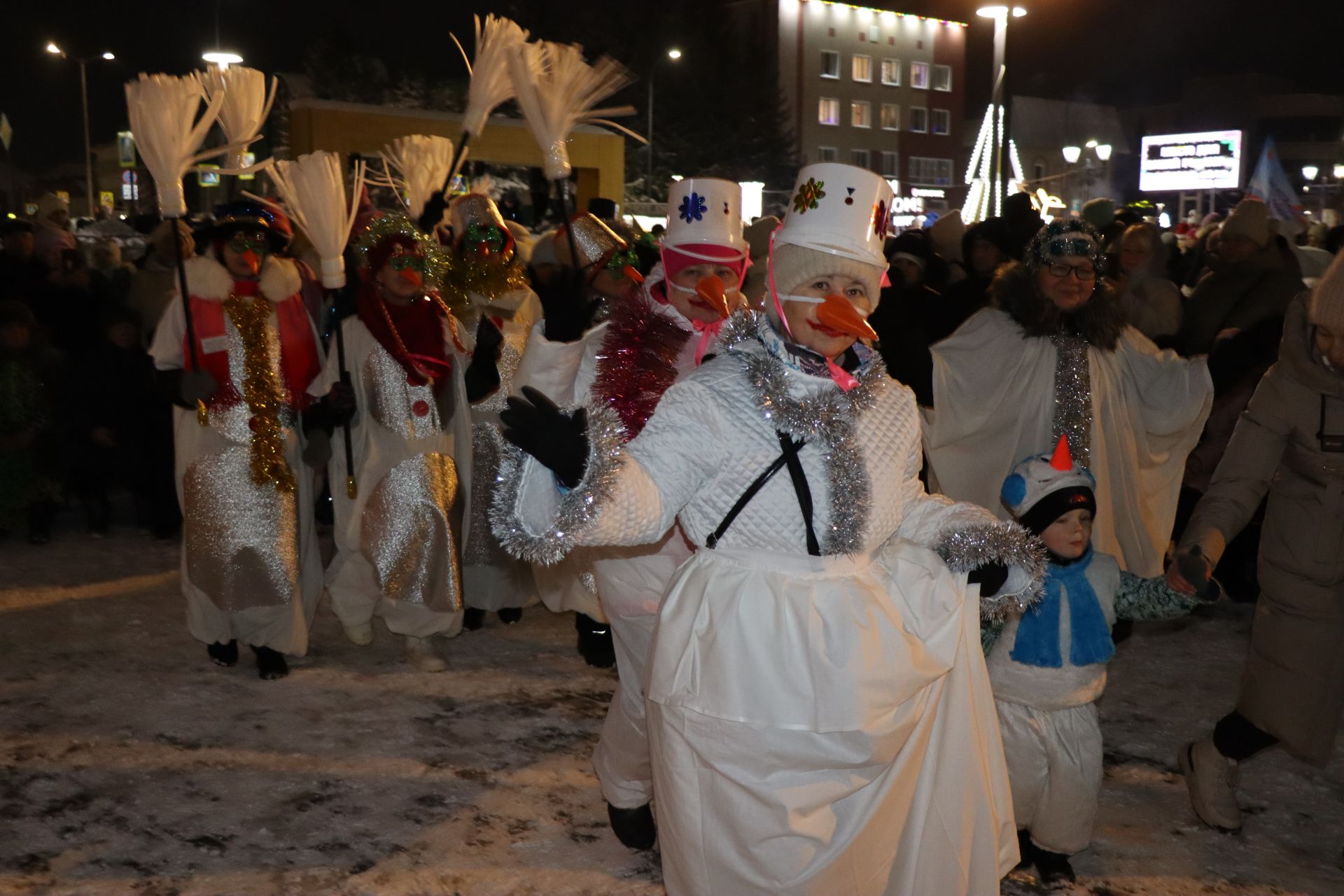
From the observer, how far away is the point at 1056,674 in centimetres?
375

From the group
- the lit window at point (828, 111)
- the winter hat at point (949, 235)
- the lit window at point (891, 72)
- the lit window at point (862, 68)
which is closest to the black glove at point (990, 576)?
the winter hat at point (949, 235)

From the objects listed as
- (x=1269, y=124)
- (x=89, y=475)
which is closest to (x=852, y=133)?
(x=1269, y=124)

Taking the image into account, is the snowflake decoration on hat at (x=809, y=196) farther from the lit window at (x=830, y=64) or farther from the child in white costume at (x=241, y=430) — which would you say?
the lit window at (x=830, y=64)

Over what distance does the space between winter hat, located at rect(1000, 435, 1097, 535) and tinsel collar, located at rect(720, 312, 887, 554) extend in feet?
3.74

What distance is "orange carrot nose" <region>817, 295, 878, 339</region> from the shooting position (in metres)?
2.65

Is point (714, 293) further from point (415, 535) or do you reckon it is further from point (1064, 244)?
point (415, 535)

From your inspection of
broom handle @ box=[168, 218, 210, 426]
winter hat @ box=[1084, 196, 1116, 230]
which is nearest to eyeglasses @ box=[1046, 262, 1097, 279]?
broom handle @ box=[168, 218, 210, 426]

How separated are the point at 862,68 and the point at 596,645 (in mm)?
58001

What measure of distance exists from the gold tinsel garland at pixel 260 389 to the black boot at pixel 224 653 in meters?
0.87

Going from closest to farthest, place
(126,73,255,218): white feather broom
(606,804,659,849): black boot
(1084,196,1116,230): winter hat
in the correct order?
(606,804,659,849): black boot, (126,73,255,218): white feather broom, (1084,196,1116,230): winter hat

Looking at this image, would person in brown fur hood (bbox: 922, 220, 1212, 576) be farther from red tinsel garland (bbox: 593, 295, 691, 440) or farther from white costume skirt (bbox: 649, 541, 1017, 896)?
white costume skirt (bbox: 649, 541, 1017, 896)

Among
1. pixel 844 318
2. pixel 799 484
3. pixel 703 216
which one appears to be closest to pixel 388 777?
pixel 703 216

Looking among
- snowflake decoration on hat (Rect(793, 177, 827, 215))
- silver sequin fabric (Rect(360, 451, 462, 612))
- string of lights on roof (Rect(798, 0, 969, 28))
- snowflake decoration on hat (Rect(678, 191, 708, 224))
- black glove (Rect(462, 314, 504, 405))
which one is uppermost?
string of lights on roof (Rect(798, 0, 969, 28))

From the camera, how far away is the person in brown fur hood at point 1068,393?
16.5ft
